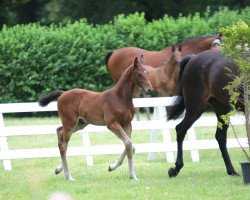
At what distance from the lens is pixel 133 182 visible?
1222 centimetres

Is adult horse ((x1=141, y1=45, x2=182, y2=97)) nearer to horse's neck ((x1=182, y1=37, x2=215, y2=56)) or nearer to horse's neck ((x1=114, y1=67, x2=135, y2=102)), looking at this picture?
horse's neck ((x1=182, y1=37, x2=215, y2=56))

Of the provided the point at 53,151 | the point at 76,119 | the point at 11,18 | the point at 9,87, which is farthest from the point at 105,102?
the point at 11,18

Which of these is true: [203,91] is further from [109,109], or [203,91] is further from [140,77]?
[109,109]

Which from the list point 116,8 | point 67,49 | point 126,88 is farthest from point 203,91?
point 116,8

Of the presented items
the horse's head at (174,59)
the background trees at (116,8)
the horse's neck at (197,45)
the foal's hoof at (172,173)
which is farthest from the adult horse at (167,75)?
the background trees at (116,8)

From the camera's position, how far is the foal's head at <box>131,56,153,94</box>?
1252 centimetres

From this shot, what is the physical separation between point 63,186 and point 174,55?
8326 millimetres

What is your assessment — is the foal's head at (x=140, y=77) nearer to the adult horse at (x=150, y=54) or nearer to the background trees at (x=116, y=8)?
the adult horse at (x=150, y=54)

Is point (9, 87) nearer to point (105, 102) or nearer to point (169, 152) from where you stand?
point (169, 152)

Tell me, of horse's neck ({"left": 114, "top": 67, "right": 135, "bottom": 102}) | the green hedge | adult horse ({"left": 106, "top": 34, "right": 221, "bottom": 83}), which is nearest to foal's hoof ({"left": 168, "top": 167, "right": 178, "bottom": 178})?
horse's neck ({"left": 114, "top": 67, "right": 135, "bottom": 102})

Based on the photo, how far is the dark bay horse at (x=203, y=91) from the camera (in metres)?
12.9

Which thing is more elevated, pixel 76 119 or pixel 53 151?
pixel 76 119

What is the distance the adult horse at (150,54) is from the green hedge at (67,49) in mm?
3479

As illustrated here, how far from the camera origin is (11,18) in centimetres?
3872
